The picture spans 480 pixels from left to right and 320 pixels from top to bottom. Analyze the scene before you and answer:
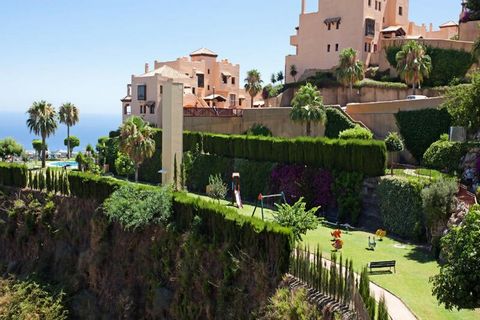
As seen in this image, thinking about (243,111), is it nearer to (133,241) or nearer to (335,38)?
(335,38)

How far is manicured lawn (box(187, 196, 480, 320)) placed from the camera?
69.2ft

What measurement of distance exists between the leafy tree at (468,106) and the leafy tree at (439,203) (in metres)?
6.12

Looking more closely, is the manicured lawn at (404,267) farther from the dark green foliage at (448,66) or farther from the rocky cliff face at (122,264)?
the dark green foliage at (448,66)

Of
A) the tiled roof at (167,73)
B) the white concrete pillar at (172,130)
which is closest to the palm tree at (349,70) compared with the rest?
the tiled roof at (167,73)

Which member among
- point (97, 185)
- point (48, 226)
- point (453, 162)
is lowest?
point (48, 226)

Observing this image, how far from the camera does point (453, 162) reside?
34.6 m

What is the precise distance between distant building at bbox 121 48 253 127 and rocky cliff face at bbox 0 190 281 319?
23.2m

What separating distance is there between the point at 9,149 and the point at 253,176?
3608 cm

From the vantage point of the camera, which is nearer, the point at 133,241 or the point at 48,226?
the point at 133,241

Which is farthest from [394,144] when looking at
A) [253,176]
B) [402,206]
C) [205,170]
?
[205,170]

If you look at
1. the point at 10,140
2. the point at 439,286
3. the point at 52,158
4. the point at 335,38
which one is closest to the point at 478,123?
the point at 439,286

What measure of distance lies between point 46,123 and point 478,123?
155ft

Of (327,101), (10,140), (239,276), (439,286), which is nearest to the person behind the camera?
(439,286)

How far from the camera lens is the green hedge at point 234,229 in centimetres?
2420
